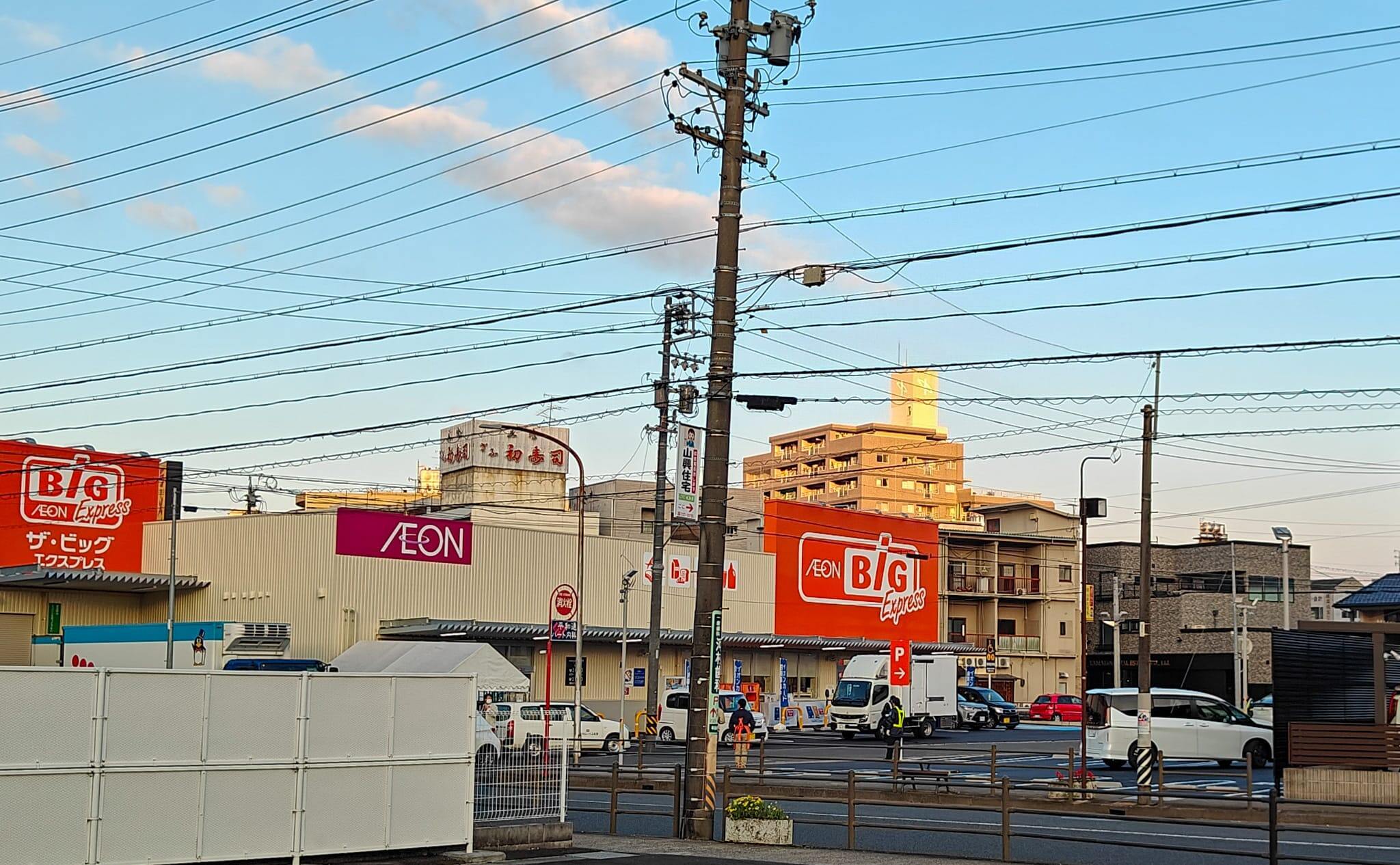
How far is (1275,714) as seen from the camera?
91.5 ft

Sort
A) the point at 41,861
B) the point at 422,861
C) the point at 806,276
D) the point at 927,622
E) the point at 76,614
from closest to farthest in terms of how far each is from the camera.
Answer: the point at 41,861, the point at 422,861, the point at 806,276, the point at 76,614, the point at 927,622

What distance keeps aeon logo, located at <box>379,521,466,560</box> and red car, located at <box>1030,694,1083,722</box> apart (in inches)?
1375

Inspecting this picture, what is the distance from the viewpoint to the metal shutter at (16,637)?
51.7 meters

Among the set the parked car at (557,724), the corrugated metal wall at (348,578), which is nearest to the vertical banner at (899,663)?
the parked car at (557,724)

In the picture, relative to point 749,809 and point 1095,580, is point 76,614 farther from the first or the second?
point 1095,580

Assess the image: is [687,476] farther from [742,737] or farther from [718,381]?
[742,737]

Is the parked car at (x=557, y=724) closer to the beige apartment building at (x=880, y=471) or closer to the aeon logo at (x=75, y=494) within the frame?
the aeon logo at (x=75, y=494)

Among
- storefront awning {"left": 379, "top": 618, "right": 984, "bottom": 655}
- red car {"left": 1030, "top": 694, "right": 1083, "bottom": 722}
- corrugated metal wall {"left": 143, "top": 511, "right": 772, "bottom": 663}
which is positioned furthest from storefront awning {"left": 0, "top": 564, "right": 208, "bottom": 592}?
red car {"left": 1030, "top": 694, "right": 1083, "bottom": 722}

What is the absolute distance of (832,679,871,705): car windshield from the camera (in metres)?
56.3

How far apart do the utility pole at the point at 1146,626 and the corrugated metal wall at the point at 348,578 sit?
24644mm

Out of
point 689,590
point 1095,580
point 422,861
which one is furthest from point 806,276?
point 1095,580

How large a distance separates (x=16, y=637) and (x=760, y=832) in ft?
131

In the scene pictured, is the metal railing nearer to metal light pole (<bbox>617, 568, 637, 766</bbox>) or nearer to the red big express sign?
metal light pole (<bbox>617, 568, 637, 766</bbox>)

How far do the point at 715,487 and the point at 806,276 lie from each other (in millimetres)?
3671
